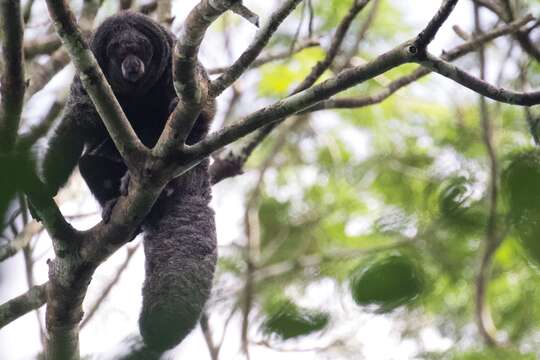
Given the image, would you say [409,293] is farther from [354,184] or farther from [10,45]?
[354,184]

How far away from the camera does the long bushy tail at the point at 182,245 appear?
3824 mm

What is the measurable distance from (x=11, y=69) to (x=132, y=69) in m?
1.17

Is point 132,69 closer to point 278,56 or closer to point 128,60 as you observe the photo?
point 128,60

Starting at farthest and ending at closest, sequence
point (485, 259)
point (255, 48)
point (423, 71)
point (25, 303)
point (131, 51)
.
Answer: point (423, 71) → point (131, 51) → point (25, 303) → point (485, 259) → point (255, 48)

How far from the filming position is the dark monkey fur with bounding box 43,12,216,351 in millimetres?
4371

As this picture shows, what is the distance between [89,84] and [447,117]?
17.8 ft

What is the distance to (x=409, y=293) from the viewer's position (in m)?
0.96

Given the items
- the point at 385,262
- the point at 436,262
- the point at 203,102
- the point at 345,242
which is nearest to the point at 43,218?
the point at 203,102

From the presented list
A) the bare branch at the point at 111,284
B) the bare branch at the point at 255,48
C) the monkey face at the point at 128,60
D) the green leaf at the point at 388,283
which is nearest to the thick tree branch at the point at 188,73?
the bare branch at the point at 255,48

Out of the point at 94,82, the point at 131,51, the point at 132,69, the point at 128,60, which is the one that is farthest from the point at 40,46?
the point at 94,82

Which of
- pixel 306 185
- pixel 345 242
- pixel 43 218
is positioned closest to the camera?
pixel 43 218

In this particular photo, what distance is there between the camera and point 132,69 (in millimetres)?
4559

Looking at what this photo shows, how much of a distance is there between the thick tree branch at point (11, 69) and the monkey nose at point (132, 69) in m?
1.04

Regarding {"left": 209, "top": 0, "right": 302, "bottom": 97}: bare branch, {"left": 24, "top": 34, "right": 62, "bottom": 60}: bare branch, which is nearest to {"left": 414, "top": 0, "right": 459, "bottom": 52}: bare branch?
{"left": 209, "top": 0, "right": 302, "bottom": 97}: bare branch
